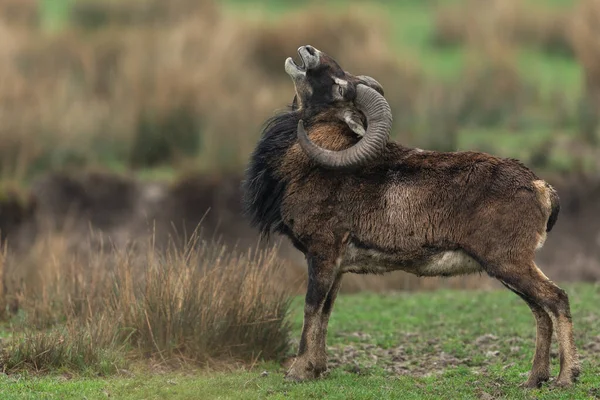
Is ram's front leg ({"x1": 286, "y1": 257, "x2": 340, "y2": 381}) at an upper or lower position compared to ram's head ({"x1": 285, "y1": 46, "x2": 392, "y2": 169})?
lower

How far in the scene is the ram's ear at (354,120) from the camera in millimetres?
11922

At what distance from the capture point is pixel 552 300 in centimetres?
1078

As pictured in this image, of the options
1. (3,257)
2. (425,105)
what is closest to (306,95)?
(3,257)

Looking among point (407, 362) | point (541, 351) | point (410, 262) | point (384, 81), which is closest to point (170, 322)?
point (407, 362)

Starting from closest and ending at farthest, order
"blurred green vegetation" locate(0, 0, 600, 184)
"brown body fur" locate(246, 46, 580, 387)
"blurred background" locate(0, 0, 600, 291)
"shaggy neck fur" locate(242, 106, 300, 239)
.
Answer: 1. "brown body fur" locate(246, 46, 580, 387)
2. "shaggy neck fur" locate(242, 106, 300, 239)
3. "blurred background" locate(0, 0, 600, 291)
4. "blurred green vegetation" locate(0, 0, 600, 184)

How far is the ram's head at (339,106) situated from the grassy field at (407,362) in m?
2.28

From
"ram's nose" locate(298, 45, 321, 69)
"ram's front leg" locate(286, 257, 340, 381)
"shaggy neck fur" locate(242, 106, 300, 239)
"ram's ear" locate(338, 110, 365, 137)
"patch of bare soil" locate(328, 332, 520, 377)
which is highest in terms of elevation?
"ram's nose" locate(298, 45, 321, 69)

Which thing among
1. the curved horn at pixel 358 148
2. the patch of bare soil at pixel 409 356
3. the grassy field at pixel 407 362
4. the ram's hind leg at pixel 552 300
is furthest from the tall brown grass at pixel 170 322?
the ram's hind leg at pixel 552 300

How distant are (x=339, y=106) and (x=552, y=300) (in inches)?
121

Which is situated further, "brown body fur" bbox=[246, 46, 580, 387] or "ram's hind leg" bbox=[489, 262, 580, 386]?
"brown body fur" bbox=[246, 46, 580, 387]

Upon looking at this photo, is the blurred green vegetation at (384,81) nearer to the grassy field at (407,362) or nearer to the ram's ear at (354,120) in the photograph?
the grassy field at (407,362)

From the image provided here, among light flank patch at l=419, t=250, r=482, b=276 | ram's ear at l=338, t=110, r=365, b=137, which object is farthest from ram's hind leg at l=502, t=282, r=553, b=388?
ram's ear at l=338, t=110, r=365, b=137

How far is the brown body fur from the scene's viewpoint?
10938 millimetres

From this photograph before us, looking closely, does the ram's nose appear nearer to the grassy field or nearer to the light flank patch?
the light flank patch
